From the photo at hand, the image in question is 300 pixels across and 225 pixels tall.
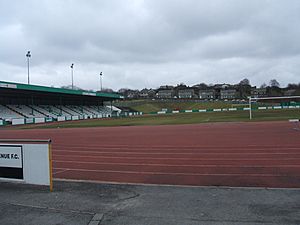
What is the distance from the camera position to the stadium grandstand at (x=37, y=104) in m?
47.7

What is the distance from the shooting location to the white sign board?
7164 mm

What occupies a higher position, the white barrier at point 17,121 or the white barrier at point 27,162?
the white barrier at point 27,162

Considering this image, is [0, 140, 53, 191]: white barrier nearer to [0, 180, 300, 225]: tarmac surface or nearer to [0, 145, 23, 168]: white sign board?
[0, 145, 23, 168]: white sign board

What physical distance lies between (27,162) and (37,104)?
58497 millimetres

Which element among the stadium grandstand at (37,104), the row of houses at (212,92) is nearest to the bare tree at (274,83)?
the row of houses at (212,92)

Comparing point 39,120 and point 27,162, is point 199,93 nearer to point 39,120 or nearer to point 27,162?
point 39,120

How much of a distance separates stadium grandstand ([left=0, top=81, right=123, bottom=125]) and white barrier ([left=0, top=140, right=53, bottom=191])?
4003cm

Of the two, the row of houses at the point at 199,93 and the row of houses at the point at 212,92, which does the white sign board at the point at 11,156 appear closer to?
the row of houses at the point at 212,92

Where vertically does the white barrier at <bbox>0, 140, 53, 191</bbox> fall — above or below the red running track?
above

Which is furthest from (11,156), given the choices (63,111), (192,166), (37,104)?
(63,111)

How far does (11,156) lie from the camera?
7.22 m

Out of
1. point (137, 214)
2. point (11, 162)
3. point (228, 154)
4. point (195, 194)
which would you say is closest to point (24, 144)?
point (11, 162)

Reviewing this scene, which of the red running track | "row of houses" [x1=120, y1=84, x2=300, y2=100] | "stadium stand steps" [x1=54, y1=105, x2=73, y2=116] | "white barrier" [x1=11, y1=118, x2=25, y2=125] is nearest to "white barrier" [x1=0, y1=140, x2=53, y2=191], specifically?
the red running track

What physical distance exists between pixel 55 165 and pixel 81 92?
5504cm
